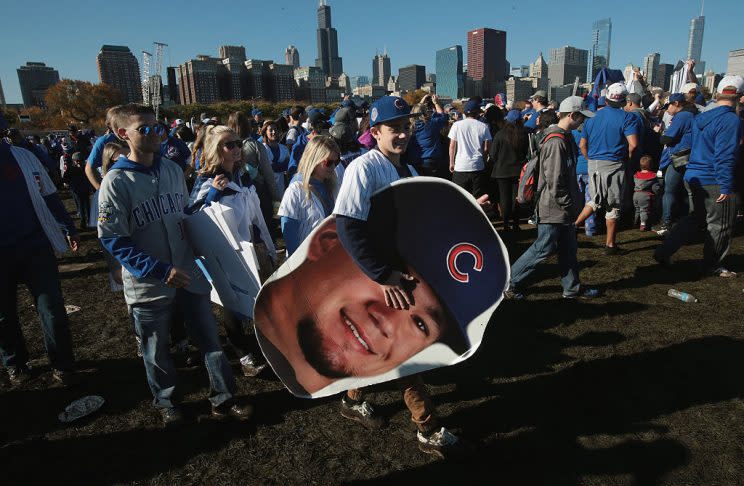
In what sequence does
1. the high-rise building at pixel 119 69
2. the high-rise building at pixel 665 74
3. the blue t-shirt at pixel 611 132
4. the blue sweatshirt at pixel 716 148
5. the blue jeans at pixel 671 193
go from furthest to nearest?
the high-rise building at pixel 119 69
the high-rise building at pixel 665 74
the blue jeans at pixel 671 193
the blue t-shirt at pixel 611 132
the blue sweatshirt at pixel 716 148

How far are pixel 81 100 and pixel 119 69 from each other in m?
56.7

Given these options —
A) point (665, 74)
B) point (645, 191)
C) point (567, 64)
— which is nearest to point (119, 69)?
point (665, 74)

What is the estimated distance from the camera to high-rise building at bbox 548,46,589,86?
153 m

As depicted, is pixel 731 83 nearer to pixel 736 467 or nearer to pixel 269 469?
pixel 736 467

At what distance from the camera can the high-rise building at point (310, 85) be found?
156375mm

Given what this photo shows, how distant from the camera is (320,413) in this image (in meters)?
3.30

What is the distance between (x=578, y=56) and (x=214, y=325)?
208 m

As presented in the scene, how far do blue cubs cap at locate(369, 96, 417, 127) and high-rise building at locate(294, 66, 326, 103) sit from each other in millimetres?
161996

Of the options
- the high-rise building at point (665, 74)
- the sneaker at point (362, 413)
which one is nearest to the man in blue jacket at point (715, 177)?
the sneaker at point (362, 413)

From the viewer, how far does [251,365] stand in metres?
3.86

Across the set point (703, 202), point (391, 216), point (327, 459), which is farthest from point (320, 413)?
point (703, 202)

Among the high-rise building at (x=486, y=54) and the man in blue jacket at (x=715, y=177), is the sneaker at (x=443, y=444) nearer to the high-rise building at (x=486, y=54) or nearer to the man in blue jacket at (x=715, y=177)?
the man in blue jacket at (x=715, y=177)

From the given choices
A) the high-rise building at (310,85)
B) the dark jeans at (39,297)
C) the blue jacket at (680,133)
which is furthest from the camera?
the high-rise building at (310,85)

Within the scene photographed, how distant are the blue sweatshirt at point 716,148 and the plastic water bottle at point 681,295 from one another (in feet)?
4.19
